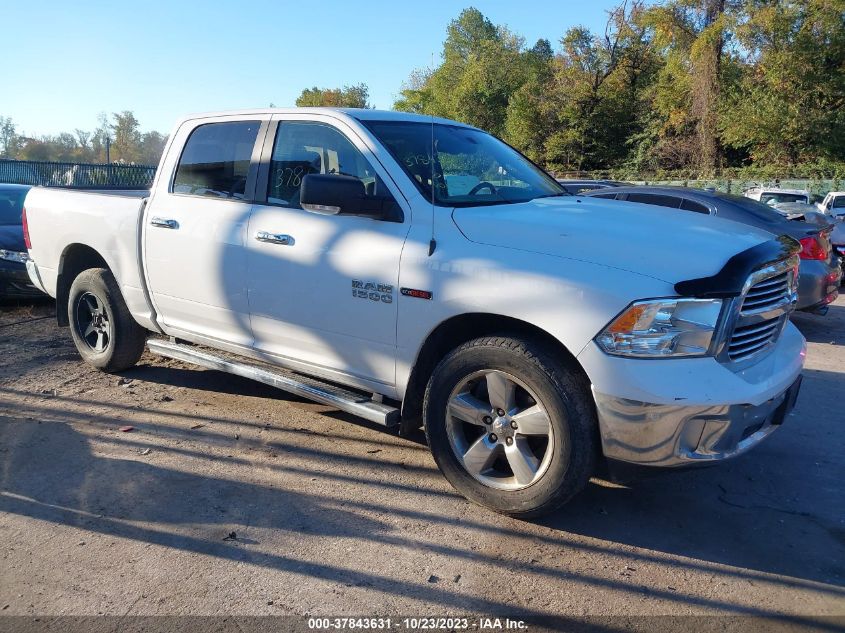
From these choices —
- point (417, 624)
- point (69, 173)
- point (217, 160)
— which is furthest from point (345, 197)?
point (69, 173)

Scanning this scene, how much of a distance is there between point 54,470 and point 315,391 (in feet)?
5.16

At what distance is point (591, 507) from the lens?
3895mm

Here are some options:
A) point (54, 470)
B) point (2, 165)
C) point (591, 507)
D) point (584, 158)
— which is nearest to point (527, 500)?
point (591, 507)

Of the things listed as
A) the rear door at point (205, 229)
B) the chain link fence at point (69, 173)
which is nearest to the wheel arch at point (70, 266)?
the rear door at point (205, 229)

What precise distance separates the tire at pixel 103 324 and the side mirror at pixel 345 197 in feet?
8.22

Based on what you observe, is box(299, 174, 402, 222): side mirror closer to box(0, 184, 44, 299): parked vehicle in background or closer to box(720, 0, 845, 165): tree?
box(0, 184, 44, 299): parked vehicle in background

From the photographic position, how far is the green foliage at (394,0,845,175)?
36.7 metres

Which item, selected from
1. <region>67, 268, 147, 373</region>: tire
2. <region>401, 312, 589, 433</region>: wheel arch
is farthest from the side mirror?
<region>67, 268, 147, 373</region>: tire

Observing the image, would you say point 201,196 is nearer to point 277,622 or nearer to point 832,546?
point 277,622

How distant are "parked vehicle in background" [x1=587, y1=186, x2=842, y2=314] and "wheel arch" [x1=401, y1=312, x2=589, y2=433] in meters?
4.21

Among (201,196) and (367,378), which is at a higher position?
(201,196)

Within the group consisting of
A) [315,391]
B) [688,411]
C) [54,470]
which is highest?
[688,411]

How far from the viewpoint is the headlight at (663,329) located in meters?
3.13

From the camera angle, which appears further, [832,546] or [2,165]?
[2,165]
